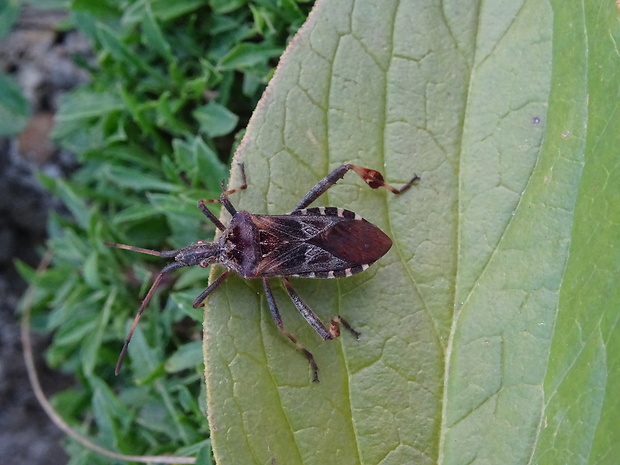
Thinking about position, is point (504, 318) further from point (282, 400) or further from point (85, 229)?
point (85, 229)

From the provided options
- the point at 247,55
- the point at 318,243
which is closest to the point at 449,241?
the point at 318,243

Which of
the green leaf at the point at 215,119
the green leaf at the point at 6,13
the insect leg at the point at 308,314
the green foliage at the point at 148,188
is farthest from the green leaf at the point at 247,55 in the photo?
the green leaf at the point at 6,13

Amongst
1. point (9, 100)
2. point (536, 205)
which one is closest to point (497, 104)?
point (536, 205)

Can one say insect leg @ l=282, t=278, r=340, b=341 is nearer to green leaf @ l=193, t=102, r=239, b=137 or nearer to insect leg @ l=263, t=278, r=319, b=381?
insect leg @ l=263, t=278, r=319, b=381

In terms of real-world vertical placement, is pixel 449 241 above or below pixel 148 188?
above

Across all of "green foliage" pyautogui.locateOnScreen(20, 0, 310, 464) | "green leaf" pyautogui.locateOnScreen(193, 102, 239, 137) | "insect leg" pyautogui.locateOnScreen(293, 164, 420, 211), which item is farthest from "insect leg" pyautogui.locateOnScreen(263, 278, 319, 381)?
"green leaf" pyautogui.locateOnScreen(193, 102, 239, 137)

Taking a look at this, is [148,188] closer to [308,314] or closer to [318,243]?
[318,243]
